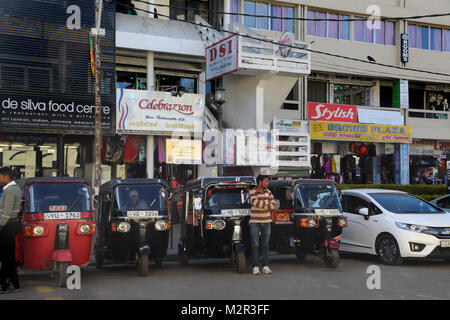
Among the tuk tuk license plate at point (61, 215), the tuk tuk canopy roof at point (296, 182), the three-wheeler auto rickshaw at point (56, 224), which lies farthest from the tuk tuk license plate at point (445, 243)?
the tuk tuk license plate at point (61, 215)

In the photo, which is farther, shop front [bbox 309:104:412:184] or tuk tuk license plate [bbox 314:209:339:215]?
shop front [bbox 309:104:412:184]

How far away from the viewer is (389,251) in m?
11.8

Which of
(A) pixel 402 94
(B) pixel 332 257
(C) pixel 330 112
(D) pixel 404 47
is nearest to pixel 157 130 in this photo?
(C) pixel 330 112

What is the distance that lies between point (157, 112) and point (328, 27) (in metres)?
10.2

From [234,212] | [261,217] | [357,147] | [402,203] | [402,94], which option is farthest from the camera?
[402,94]

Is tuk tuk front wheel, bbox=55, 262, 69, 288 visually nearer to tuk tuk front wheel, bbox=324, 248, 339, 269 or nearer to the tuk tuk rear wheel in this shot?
the tuk tuk rear wheel

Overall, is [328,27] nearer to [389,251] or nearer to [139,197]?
[389,251]

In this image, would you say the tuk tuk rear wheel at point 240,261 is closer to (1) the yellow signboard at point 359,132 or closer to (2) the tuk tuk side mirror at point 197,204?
(2) the tuk tuk side mirror at point 197,204

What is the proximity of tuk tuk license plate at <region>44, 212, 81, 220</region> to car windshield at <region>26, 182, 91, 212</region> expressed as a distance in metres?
0.12

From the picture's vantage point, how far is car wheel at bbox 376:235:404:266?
37.9 feet

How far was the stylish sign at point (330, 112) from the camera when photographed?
2519 cm

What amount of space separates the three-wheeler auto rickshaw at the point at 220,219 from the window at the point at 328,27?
628 inches

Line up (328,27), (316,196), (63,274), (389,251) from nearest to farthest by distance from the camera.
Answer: (63,274), (389,251), (316,196), (328,27)

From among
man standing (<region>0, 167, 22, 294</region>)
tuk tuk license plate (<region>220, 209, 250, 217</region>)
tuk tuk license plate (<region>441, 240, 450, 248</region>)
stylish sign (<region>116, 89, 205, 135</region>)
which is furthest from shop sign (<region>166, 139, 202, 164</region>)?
man standing (<region>0, 167, 22, 294</region>)
